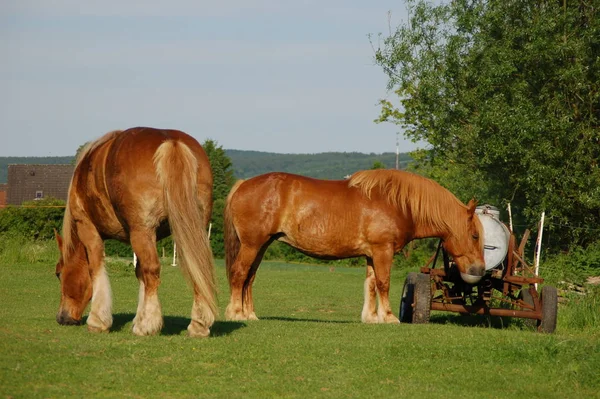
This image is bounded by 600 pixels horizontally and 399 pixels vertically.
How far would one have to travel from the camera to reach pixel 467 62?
88.3ft

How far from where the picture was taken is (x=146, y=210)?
931cm

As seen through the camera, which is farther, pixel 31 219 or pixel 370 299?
pixel 31 219

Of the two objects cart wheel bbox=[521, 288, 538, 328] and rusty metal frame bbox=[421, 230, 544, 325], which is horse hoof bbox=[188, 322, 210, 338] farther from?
cart wheel bbox=[521, 288, 538, 328]

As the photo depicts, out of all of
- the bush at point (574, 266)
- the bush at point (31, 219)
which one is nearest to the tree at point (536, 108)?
the bush at point (574, 266)

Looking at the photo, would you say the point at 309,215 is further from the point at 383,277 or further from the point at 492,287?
the point at 492,287

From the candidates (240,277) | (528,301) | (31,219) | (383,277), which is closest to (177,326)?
(240,277)

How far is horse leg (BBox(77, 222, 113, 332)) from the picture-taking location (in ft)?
31.7

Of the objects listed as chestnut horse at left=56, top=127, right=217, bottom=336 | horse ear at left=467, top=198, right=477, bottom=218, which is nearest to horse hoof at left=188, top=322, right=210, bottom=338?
chestnut horse at left=56, top=127, right=217, bottom=336

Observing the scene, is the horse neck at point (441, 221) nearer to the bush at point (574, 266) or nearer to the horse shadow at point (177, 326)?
the horse shadow at point (177, 326)

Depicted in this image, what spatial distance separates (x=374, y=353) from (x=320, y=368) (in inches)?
37.7

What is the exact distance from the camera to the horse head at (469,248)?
1234 cm

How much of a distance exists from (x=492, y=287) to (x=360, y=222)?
232 centimetres

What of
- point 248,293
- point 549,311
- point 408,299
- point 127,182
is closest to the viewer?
point 127,182

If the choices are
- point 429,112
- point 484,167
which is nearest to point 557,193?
point 484,167
